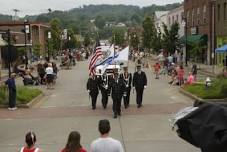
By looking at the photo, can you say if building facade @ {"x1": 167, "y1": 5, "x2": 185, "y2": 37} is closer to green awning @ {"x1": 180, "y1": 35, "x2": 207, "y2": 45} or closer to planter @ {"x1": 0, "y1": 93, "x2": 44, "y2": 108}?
green awning @ {"x1": 180, "y1": 35, "x2": 207, "y2": 45}

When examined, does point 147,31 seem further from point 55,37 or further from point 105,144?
point 105,144

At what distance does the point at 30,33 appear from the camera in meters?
75.6

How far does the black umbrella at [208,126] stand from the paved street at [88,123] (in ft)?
22.8

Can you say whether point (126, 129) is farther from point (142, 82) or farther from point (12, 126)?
point (142, 82)

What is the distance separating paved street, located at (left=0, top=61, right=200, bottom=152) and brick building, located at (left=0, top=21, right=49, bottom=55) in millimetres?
40384

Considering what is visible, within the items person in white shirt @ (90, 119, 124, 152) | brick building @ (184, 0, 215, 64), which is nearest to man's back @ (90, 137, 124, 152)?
person in white shirt @ (90, 119, 124, 152)

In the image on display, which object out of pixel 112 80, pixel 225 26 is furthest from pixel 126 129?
pixel 225 26

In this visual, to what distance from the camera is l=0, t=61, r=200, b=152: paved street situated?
1421 centimetres

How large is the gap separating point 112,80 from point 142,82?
2.26 m

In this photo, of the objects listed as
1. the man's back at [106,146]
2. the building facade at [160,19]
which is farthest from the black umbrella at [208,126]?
the building facade at [160,19]

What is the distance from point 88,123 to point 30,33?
59.1 meters

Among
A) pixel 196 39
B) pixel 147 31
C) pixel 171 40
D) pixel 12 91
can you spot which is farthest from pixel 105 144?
pixel 147 31

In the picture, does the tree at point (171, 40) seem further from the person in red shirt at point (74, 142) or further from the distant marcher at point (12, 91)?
the person in red shirt at point (74, 142)

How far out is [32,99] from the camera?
982 inches
